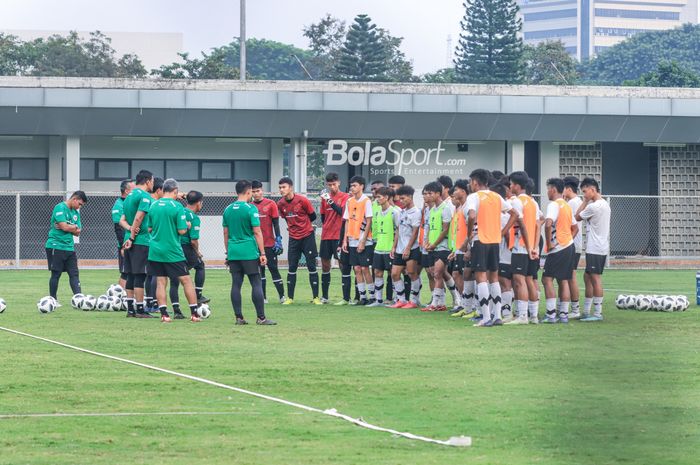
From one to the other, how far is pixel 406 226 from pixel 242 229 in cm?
419

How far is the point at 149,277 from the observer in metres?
19.7

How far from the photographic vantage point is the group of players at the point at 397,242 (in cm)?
1800

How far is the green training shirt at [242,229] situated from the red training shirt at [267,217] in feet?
12.6

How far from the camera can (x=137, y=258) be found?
744 inches

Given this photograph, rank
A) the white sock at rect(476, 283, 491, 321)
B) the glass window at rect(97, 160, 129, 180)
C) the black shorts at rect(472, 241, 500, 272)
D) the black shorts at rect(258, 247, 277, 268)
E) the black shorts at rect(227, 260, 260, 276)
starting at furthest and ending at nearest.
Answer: the glass window at rect(97, 160, 129, 180), the black shorts at rect(258, 247, 277, 268), the white sock at rect(476, 283, 491, 321), the black shorts at rect(472, 241, 500, 272), the black shorts at rect(227, 260, 260, 276)

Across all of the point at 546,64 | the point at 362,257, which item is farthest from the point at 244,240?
the point at 546,64

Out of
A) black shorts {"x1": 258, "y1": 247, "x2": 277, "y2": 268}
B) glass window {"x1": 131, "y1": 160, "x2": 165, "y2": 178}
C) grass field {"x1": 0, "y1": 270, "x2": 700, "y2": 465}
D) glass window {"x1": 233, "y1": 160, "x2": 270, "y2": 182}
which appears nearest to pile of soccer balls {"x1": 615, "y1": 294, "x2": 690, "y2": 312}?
grass field {"x1": 0, "y1": 270, "x2": 700, "y2": 465}

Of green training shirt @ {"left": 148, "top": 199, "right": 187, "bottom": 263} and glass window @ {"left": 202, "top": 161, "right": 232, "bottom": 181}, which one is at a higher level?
glass window @ {"left": 202, "top": 161, "right": 232, "bottom": 181}

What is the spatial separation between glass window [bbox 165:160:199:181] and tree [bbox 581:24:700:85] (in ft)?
328

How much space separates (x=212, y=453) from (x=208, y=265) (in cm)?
3065

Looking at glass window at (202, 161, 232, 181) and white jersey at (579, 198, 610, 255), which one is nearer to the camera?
white jersey at (579, 198, 610, 255)

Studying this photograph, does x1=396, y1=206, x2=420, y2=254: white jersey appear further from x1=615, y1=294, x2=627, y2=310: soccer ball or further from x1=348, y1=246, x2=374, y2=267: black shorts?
x1=615, y1=294, x2=627, y2=310: soccer ball

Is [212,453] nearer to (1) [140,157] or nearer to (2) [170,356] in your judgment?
(2) [170,356]

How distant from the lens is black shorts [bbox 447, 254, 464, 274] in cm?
1950
